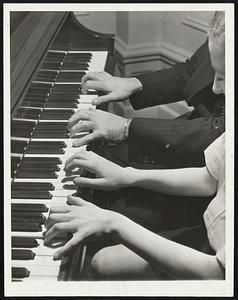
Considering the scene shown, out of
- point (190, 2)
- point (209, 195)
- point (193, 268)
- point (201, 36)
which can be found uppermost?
A: point (190, 2)

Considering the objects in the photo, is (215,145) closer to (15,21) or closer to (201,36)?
(201,36)

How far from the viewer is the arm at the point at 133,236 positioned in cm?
128

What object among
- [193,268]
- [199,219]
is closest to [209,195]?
[199,219]

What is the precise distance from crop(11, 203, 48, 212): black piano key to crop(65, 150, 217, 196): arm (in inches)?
4.9

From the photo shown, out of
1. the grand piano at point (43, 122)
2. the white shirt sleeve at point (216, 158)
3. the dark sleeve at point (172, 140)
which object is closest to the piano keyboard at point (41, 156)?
→ the grand piano at point (43, 122)

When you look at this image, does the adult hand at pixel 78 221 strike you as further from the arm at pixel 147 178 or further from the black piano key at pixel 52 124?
the black piano key at pixel 52 124

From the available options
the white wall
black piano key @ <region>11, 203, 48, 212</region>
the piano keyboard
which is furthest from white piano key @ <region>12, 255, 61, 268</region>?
the white wall

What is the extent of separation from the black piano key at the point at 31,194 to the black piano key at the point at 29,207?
2 centimetres

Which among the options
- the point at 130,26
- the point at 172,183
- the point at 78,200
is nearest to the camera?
the point at 78,200

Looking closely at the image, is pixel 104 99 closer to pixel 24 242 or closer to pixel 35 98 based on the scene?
pixel 35 98

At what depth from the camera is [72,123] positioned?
1.49 m

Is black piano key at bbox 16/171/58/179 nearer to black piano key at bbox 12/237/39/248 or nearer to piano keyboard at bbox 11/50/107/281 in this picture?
piano keyboard at bbox 11/50/107/281

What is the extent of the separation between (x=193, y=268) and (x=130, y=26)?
617 millimetres

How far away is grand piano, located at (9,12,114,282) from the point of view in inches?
49.3
